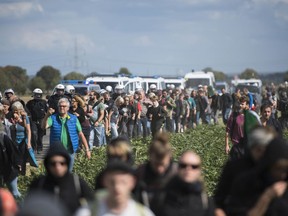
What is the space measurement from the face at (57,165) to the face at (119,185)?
1222 millimetres

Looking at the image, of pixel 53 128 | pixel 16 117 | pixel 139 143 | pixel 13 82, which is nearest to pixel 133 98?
pixel 139 143

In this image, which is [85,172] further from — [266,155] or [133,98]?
[133,98]

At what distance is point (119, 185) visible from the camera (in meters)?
5.71

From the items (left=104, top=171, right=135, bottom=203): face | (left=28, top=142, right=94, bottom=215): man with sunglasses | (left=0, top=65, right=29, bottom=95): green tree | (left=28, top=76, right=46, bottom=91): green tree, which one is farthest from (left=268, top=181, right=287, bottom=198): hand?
(left=28, top=76, right=46, bottom=91): green tree

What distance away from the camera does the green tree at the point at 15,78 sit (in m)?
83.2

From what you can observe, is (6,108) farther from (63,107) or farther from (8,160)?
(8,160)

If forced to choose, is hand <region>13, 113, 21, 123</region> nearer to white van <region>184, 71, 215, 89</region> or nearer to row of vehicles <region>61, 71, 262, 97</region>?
row of vehicles <region>61, 71, 262, 97</region>

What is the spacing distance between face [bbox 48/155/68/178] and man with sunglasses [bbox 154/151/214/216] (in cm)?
103

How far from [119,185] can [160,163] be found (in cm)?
123

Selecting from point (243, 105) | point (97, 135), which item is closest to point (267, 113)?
point (243, 105)

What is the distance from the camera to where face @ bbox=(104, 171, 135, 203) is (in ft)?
18.7

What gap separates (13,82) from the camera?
89062mm

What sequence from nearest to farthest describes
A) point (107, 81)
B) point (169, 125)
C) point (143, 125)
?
1. point (143, 125)
2. point (169, 125)
3. point (107, 81)

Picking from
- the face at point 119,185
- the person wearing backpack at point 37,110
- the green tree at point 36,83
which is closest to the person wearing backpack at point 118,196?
the face at point 119,185
